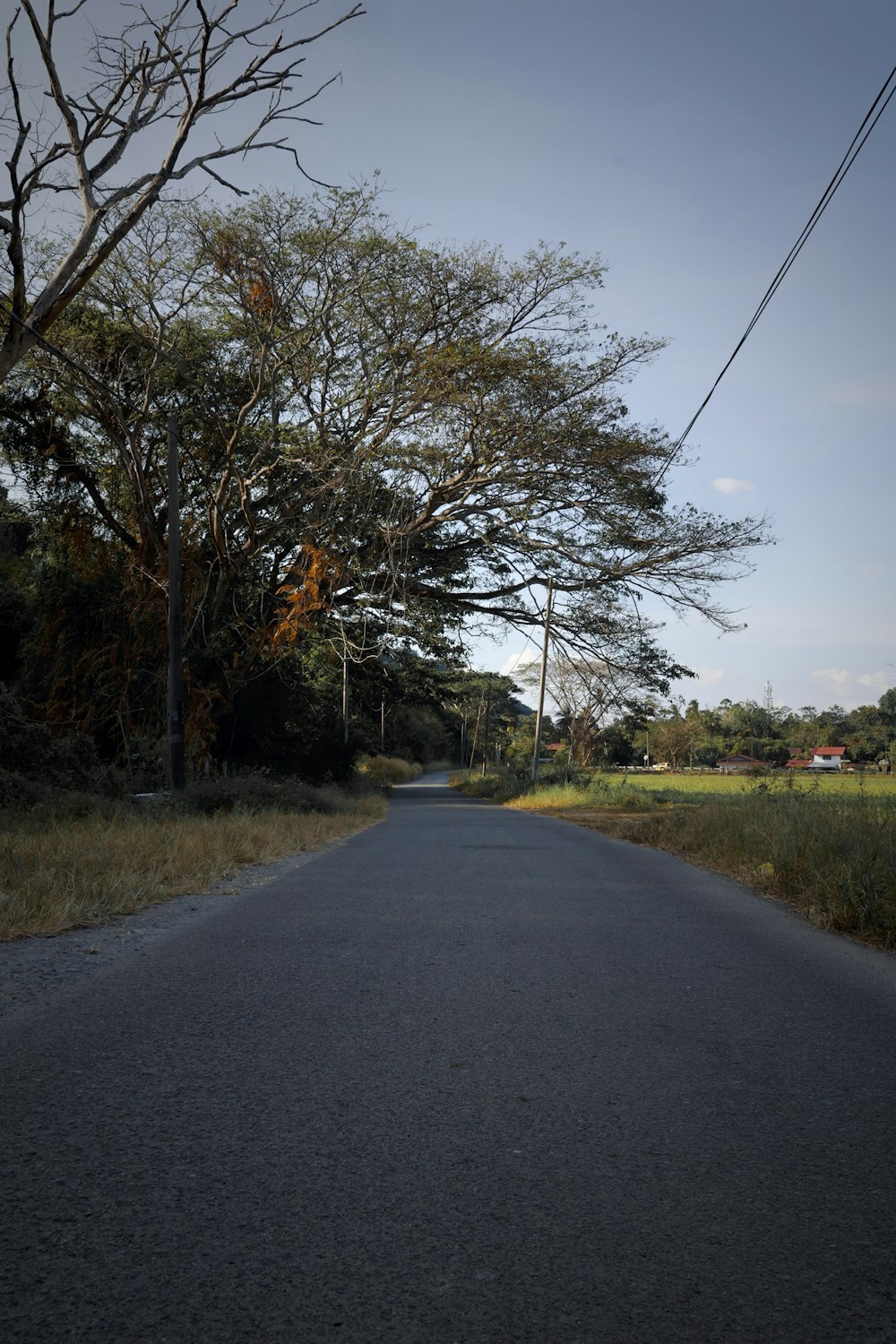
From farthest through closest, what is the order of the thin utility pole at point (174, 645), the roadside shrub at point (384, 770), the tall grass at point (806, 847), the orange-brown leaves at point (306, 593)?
1. the roadside shrub at point (384, 770)
2. the orange-brown leaves at point (306, 593)
3. the thin utility pole at point (174, 645)
4. the tall grass at point (806, 847)

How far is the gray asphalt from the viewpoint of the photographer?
221cm

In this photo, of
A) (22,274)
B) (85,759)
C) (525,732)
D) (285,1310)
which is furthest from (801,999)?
(525,732)

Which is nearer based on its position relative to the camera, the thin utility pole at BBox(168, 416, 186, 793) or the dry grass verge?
the dry grass verge

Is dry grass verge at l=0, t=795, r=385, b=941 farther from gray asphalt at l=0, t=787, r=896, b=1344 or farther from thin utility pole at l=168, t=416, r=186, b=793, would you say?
thin utility pole at l=168, t=416, r=186, b=793

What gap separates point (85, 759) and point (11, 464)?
1082 cm

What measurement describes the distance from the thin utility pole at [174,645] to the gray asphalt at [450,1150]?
11902mm

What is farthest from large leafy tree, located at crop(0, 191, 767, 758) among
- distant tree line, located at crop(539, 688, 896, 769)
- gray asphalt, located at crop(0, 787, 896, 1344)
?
distant tree line, located at crop(539, 688, 896, 769)

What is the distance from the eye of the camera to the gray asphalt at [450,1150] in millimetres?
2213

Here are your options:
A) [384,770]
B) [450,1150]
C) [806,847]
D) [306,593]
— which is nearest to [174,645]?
[306,593]

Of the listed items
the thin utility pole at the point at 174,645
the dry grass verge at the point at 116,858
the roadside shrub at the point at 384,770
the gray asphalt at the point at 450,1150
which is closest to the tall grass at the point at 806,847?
the gray asphalt at the point at 450,1150

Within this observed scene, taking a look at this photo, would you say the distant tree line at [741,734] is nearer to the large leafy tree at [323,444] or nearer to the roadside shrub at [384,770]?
the roadside shrub at [384,770]

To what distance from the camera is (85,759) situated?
60.4 ft

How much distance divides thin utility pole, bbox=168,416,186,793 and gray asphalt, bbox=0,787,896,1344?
11.9 m

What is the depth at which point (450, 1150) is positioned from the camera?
10.0 ft
